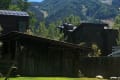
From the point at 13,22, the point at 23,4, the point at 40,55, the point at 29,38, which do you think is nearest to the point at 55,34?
the point at 23,4

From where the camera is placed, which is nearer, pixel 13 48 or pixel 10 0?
pixel 13 48

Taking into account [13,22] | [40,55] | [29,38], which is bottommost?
[40,55]

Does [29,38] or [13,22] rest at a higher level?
[29,38]

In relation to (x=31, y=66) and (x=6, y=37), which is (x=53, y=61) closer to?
(x=31, y=66)

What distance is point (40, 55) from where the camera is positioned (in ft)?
114

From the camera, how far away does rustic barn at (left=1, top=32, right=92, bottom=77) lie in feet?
112

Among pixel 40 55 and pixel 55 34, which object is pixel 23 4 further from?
pixel 40 55

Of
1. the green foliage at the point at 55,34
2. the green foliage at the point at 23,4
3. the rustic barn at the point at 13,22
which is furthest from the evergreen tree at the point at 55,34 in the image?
the rustic barn at the point at 13,22

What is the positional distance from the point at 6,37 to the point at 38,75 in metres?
3.89

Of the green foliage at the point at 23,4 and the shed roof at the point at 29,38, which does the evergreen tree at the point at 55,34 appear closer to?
the green foliage at the point at 23,4

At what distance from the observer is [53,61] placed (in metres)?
34.8

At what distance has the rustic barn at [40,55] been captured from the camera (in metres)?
34.2

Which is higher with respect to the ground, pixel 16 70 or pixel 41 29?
pixel 16 70

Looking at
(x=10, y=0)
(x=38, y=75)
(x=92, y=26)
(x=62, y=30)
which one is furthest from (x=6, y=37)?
(x=10, y=0)
